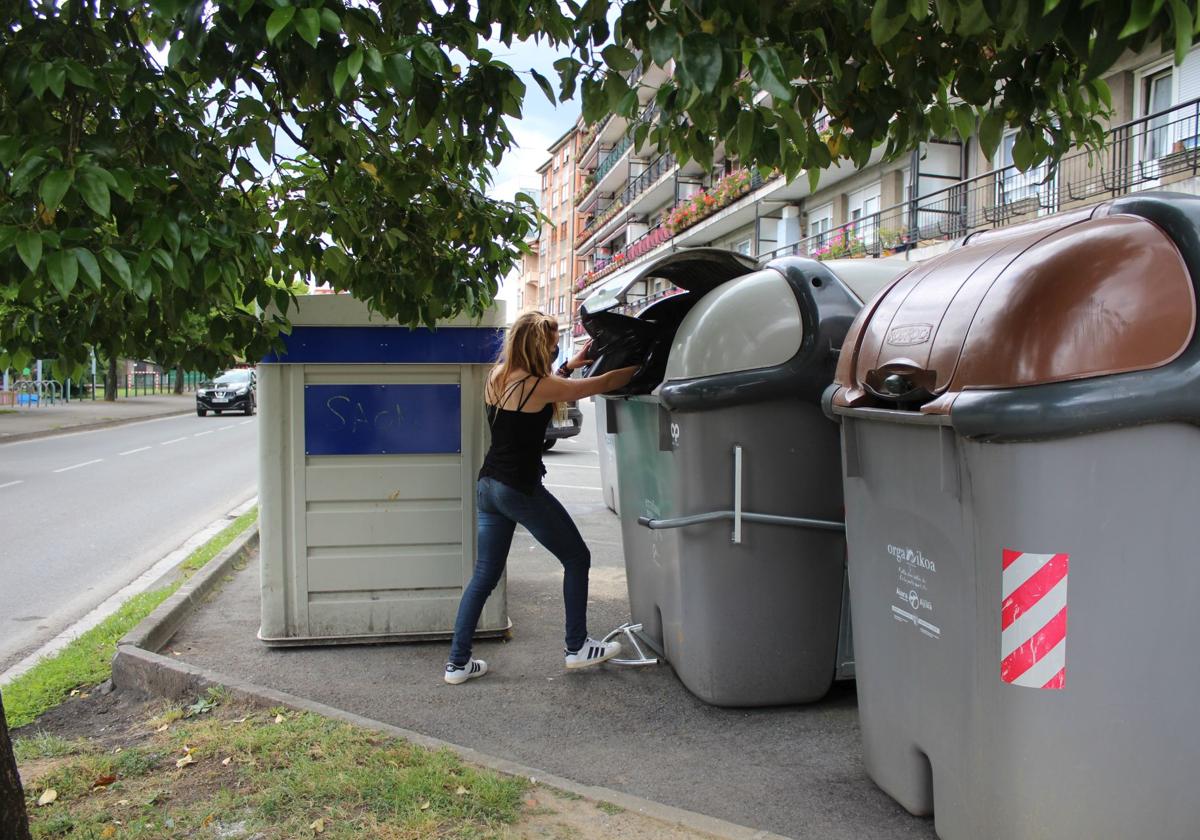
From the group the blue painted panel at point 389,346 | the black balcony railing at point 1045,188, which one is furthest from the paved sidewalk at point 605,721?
the black balcony railing at point 1045,188

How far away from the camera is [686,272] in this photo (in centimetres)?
483

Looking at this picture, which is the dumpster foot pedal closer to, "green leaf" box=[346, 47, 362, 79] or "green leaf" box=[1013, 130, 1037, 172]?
"green leaf" box=[1013, 130, 1037, 172]

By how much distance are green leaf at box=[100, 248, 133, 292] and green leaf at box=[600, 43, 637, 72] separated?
1238mm

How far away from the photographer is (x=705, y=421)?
3.91 metres

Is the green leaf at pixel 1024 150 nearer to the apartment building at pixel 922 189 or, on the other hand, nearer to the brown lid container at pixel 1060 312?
the apartment building at pixel 922 189

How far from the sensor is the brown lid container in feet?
7.84

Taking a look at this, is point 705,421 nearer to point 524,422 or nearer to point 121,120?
point 524,422

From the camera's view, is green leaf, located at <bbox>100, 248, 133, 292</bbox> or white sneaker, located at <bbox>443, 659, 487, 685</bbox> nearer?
green leaf, located at <bbox>100, 248, 133, 292</bbox>

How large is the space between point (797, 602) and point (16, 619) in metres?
5.33

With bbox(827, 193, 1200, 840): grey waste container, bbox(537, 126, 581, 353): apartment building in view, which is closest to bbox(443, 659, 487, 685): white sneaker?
bbox(827, 193, 1200, 840): grey waste container

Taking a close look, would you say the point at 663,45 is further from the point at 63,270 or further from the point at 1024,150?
the point at 1024,150

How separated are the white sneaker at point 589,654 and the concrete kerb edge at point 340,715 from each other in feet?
3.52

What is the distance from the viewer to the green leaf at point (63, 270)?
1831 millimetres

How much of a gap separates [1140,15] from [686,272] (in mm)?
3338
